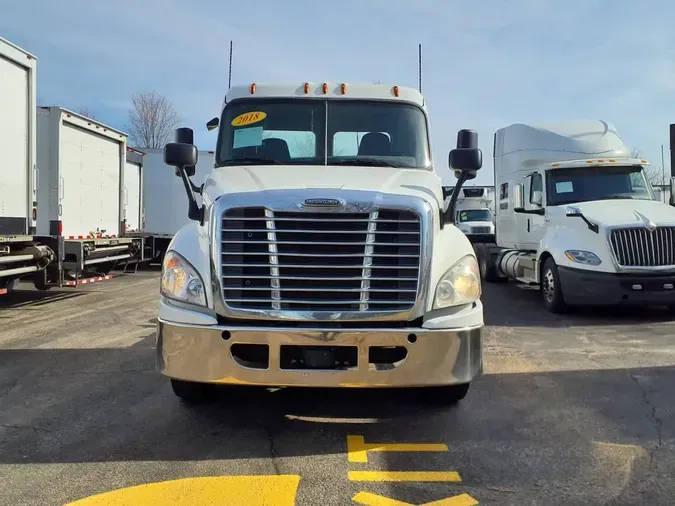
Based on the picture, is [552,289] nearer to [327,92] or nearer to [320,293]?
[327,92]

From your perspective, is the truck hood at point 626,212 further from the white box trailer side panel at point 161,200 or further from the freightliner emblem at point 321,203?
the white box trailer side panel at point 161,200

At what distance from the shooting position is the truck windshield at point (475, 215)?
1005 inches

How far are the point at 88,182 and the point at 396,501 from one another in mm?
10224

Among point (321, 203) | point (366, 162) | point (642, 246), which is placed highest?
point (366, 162)

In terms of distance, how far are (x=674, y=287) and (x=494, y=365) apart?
4.24 m

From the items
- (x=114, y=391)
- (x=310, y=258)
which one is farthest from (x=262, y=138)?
(x=114, y=391)

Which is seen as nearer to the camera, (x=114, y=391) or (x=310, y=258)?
(x=310, y=258)

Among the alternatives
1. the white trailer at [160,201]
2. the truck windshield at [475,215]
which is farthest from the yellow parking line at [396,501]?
the truck windshield at [475,215]

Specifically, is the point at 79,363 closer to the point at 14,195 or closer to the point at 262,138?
the point at 262,138

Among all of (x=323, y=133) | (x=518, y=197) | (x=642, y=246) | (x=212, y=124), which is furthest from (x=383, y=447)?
(x=518, y=197)

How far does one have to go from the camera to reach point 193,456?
3.79 meters

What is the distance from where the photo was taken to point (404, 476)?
3.51 meters

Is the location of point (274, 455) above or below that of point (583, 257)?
below

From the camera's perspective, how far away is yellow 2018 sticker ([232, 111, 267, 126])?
543cm
